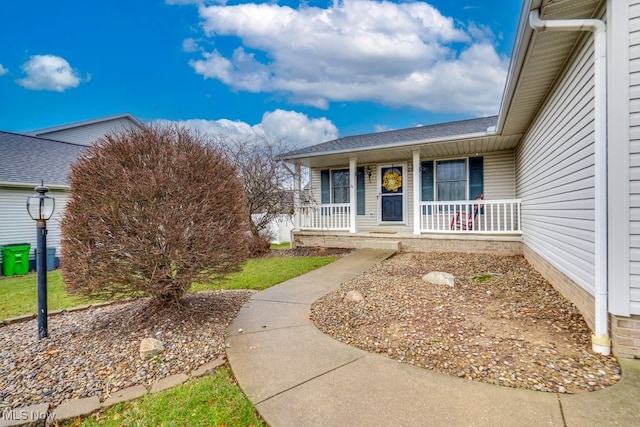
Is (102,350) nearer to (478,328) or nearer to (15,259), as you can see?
(478,328)

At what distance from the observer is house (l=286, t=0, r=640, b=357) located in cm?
247

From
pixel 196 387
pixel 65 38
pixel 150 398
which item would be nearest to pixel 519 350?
pixel 196 387

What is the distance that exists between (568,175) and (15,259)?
44.8ft

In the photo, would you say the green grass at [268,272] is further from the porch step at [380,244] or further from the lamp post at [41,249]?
the lamp post at [41,249]

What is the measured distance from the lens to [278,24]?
9469mm

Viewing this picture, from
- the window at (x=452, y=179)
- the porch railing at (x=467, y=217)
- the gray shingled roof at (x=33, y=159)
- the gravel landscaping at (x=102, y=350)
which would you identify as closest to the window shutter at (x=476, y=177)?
the window at (x=452, y=179)

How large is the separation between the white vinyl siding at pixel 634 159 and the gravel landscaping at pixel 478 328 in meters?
0.68

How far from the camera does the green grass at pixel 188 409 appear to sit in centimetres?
198

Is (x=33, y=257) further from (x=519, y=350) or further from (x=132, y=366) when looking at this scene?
(x=519, y=350)

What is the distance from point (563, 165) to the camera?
157 inches

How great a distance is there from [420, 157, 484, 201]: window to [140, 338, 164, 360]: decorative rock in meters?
8.29

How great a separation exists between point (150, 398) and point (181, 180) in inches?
82.6

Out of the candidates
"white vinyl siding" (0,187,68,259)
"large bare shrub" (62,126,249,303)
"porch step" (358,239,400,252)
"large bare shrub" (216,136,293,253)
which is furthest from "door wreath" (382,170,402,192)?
"white vinyl siding" (0,187,68,259)

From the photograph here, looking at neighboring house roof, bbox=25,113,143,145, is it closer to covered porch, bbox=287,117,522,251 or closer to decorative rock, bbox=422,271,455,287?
covered porch, bbox=287,117,522,251
